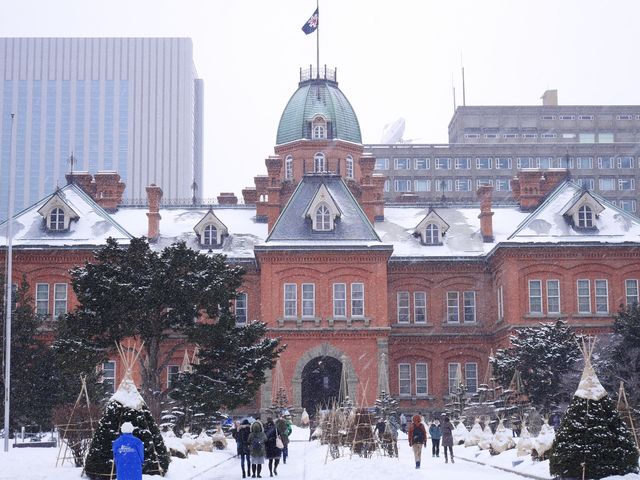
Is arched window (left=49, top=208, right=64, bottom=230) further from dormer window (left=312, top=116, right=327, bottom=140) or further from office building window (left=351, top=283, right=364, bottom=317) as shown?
dormer window (left=312, top=116, right=327, bottom=140)

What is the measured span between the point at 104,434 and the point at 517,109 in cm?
9622

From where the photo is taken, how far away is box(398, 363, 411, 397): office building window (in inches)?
2189

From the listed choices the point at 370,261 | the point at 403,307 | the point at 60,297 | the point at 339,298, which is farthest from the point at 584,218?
the point at 60,297

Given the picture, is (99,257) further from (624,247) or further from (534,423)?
(624,247)

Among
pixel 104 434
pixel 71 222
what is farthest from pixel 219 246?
pixel 104 434

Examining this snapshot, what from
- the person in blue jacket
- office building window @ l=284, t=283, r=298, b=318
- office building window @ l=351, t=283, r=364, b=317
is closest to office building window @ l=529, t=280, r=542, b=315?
office building window @ l=351, t=283, r=364, b=317

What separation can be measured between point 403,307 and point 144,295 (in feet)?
82.6

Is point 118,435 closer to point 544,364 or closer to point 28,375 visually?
point 28,375

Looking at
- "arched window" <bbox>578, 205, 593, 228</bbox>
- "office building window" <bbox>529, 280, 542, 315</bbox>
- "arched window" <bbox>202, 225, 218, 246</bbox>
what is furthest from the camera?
"arched window" <bbox>202, 225, 218, 246</bbox>

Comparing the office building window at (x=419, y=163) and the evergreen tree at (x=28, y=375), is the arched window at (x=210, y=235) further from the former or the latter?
the office building window at (x=419, y=163)

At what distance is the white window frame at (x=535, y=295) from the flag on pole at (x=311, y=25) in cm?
2209

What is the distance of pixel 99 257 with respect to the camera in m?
35.7

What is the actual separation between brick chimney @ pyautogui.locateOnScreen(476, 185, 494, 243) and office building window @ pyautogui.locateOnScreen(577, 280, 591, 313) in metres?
6.79

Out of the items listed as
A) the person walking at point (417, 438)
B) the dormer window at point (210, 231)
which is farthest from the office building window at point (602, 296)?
the person walking at point (417, 438)
